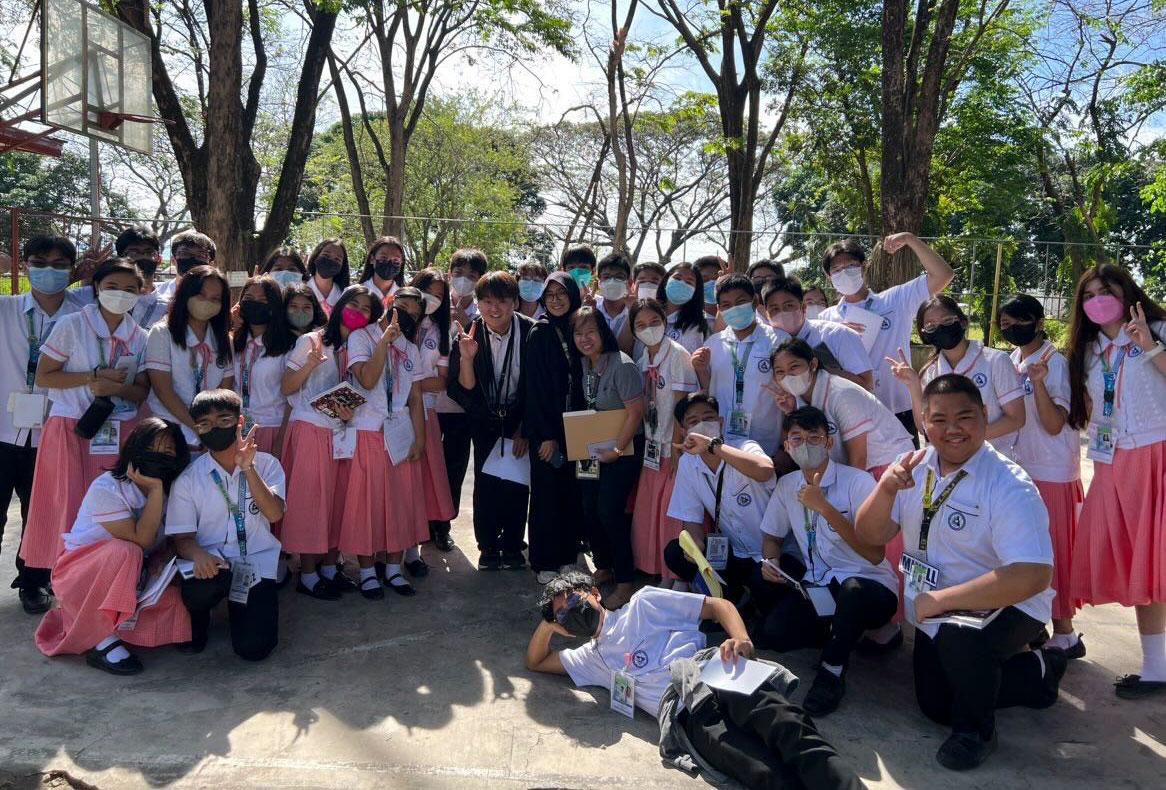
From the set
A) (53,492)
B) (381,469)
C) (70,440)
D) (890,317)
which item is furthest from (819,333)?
(53,492)

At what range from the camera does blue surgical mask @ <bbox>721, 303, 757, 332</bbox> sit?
4613 mm

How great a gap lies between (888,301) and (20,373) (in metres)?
4.94

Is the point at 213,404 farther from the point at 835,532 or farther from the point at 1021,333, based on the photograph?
the point at 1021,333

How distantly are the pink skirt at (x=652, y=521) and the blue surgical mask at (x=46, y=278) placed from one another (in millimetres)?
3350

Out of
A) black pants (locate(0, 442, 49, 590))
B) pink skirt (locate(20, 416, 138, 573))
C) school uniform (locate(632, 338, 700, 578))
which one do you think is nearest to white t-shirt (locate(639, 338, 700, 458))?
school uniform (locate(632, 338, 700, 578))

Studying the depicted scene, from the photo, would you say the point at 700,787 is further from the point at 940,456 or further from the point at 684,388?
the point at 684,388

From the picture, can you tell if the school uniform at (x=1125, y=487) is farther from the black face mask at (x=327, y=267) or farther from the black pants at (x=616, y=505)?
the black face mask at (x=327, y=267)

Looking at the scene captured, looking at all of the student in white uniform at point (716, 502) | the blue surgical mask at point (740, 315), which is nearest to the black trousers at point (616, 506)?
the student in white uniform at point (716, 502)

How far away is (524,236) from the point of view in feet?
85.9

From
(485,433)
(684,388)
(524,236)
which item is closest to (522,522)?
(485,433)

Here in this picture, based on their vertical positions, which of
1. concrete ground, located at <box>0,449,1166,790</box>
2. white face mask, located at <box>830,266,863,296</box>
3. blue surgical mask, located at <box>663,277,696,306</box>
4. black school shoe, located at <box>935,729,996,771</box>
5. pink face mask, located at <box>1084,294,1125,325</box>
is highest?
white face mask, located at <box>830,266,863,296</box>

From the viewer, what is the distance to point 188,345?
14.9 feet

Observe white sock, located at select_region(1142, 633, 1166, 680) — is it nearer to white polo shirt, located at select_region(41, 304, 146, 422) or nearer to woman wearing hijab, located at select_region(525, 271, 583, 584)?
woman wearing hijab, located at select_region(525, 271, 583, 584)

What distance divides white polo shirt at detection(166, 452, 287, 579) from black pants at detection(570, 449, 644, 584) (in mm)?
1722
